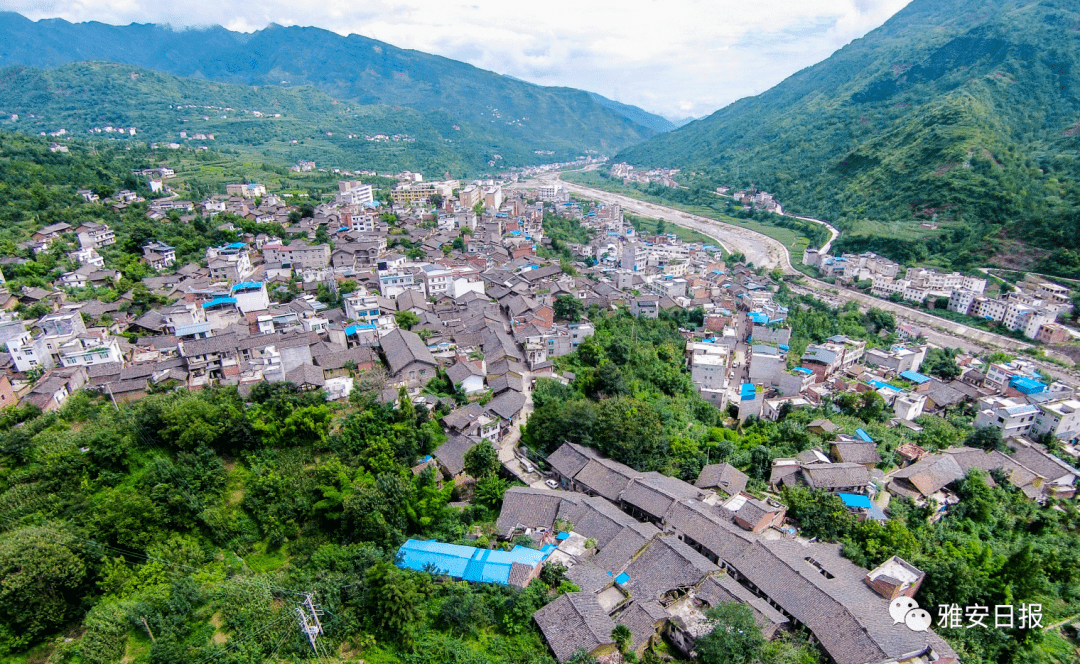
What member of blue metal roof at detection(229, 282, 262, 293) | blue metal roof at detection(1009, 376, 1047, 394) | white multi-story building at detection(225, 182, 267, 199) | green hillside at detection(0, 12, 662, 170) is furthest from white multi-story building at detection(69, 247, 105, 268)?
green hillside at detection(0, 12, 662, 170)

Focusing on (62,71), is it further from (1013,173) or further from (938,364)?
(1013,173)

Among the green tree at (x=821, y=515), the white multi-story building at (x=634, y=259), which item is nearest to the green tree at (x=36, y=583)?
the green tree at (x=821, y=515)

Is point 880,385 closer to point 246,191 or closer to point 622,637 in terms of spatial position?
point 622,637

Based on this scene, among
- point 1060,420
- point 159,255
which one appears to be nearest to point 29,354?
point 159,255

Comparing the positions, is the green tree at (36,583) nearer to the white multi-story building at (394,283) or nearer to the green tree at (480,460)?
the green tree at (480,460)

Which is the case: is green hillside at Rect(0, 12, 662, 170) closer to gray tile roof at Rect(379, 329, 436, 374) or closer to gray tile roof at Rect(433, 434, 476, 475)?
gray tile roof at Rect(379, 329, 436, 374)

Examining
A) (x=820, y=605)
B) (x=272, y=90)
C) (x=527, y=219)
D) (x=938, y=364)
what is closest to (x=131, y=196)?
(x=527, y=219)
